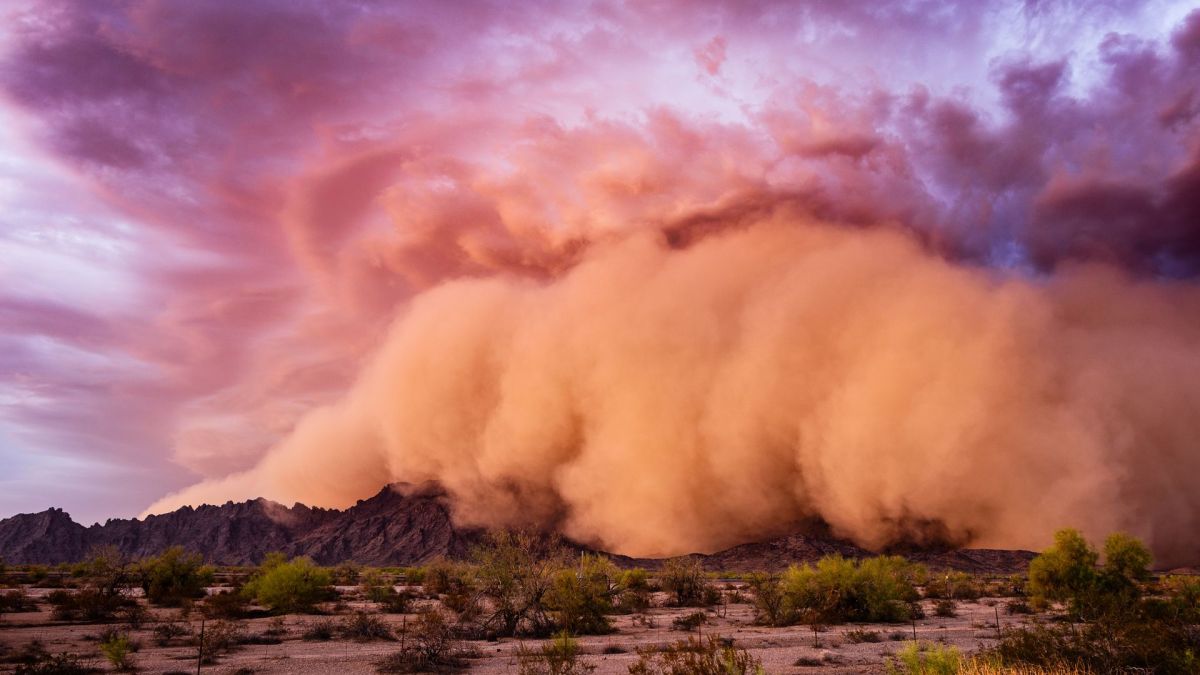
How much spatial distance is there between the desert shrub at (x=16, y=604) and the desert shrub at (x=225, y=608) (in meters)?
10.4

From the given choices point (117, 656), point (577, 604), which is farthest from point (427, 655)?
point (577, 604)

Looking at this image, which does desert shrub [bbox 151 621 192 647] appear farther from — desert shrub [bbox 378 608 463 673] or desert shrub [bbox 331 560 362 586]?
desert shrub [bbox 331 560 362 586]

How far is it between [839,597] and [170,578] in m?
50.9

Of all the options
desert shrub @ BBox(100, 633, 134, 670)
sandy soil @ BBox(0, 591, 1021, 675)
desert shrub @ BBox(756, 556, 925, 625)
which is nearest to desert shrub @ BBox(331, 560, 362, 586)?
sandy soil @ BBox(0, 591, 1021, 675)

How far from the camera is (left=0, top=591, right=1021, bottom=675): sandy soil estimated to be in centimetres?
2569

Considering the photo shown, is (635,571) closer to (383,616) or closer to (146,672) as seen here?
(383,616)

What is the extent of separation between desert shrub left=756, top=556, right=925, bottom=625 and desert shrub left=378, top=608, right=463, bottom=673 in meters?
22.2

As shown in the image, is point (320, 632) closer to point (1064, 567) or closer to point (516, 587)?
point (516, 587)

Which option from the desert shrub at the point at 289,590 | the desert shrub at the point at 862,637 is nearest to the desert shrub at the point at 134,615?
the desert shrub at the point at 289,590

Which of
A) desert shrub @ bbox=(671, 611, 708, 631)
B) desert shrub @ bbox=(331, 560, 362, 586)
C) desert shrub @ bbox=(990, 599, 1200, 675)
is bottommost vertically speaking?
desert shrub @ bbox=(331, 560, 362, 586)

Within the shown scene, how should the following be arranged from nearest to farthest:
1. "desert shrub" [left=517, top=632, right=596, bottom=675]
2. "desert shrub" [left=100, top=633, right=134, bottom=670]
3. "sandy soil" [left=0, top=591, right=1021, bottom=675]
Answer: "desert shrub" [left=517, top=632, right=596, bottom=675] < "desert shrub" [left=100, top=633, right=134, bottom=670] < "sandy soil" [left=0, top=591, right=1021, bottom=675]

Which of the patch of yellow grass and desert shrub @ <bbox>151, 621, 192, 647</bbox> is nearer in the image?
the patch of yellow grass

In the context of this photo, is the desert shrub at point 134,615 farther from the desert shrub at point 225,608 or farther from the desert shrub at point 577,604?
the desert shrub at point 577,604

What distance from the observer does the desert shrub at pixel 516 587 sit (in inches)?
1404
